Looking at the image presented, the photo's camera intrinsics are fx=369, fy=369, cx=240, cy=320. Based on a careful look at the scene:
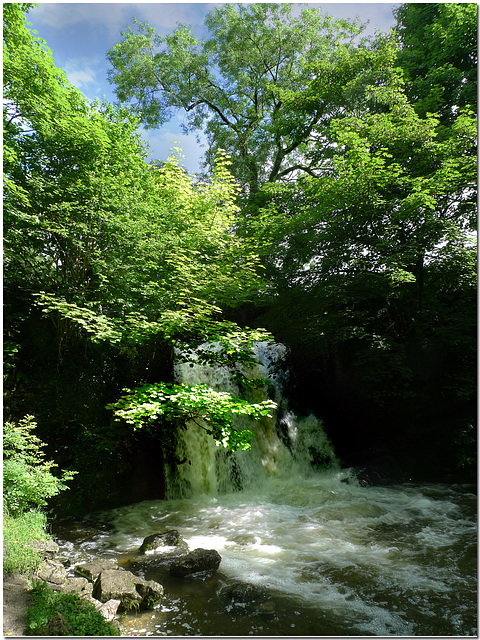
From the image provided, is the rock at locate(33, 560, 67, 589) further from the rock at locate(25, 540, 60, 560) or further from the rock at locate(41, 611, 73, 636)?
the rock at locate(41, 611, 73, 636)

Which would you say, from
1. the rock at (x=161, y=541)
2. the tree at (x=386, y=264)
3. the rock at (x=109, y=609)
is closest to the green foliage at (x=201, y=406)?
the rock at (x=161, y=541)

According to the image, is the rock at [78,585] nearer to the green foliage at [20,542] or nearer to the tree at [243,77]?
the green foliage at [20,542]

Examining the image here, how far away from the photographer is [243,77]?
10195mm

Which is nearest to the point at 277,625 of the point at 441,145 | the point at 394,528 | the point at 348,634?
the point at 348,634

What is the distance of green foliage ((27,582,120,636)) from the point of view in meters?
2.43

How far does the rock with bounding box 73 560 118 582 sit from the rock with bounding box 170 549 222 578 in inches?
23.0

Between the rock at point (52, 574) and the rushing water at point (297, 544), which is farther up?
the rock at point (52, 574)

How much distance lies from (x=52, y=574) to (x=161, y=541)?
1.23 meters

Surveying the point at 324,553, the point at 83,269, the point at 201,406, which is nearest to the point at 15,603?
the point at 201,406

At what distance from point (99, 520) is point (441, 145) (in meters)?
7.27

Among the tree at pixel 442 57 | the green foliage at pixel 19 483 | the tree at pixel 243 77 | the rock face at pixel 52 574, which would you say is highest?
the tree at pixel 243 77

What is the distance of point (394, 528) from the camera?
458cm

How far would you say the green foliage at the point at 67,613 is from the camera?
7.97 ft

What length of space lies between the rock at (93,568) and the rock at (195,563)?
585mm
